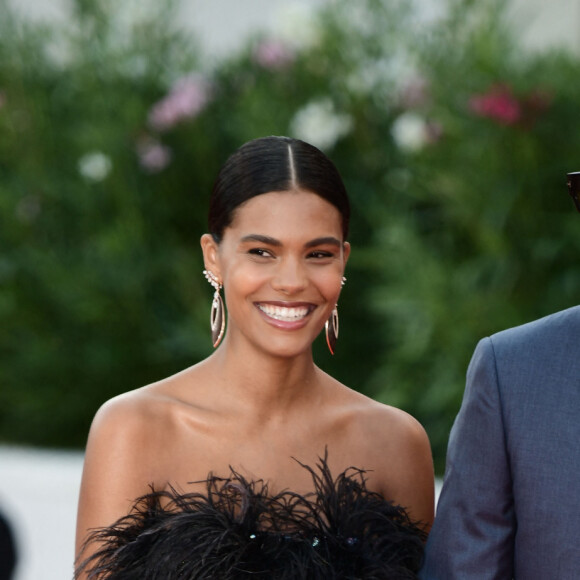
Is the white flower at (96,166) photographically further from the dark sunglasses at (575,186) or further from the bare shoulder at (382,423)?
the dark sunglasses at (575,186)

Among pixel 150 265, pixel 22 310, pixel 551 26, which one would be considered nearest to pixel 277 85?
pixel 150 265

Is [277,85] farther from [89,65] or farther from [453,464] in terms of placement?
[453,464]

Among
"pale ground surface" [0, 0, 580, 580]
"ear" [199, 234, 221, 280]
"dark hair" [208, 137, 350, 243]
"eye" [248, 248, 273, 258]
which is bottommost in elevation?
"eye" [248, 248, 273, 258]

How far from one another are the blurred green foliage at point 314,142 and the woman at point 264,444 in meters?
2.63

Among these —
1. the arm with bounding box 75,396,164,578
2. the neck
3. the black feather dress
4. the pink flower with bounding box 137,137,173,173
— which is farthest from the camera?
the pink flower with bounding box 137,137,173,173

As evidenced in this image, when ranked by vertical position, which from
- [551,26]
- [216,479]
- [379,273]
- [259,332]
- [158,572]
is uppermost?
[551,26]

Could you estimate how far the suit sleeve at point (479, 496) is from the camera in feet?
6.53

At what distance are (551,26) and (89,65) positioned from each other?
10.0 feet

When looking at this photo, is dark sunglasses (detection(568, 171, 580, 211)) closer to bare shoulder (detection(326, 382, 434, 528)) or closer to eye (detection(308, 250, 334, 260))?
eye (detection(308, 250, 334, 260))

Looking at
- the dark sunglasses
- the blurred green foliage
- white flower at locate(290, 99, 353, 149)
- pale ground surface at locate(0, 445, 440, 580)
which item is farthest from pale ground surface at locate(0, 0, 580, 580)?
the dark sunglasses

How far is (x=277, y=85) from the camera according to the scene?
6203 mm

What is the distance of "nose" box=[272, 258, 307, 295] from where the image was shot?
7.85ft

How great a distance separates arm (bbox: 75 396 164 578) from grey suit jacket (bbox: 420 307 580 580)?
65cm

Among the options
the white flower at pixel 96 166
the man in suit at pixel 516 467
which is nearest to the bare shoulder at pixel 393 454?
the man in suit at pixel 516 467
